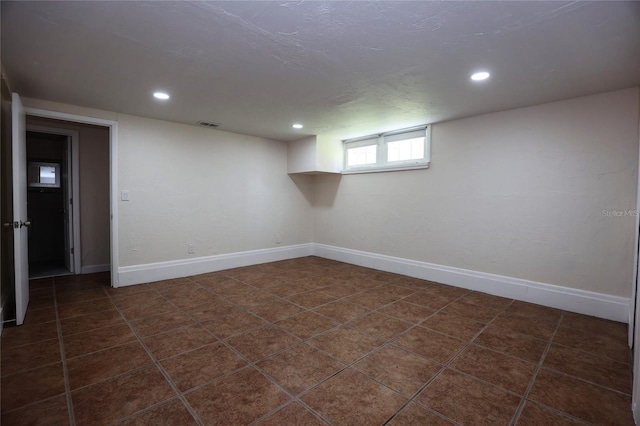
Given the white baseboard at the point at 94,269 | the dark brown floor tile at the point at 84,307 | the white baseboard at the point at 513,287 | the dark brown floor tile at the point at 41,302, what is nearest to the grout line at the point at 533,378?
the white baseboard at the point at 513,287

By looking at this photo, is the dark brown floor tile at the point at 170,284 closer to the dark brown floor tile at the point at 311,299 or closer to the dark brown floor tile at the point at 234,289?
the dark brown floor tile at the point at 234,289

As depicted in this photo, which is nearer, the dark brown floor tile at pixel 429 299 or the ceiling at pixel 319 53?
the ceiling at pixel 319 53

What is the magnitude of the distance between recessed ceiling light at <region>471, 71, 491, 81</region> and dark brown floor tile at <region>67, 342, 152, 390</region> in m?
3.56

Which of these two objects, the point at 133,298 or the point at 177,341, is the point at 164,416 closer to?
the point at 177,341

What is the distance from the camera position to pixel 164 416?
1596mm

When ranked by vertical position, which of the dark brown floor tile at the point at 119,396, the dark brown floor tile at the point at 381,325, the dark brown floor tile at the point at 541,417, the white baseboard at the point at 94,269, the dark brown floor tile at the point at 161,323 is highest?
the white baseboard at the point at 94,269

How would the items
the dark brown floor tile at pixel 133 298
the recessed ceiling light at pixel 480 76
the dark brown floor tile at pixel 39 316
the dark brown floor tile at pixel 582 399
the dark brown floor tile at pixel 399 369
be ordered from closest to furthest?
the dark brown floor tile at pixel 582 399
the dark brown floor tile at pixel 399 369
the recessed ceiling light at pixel 480 76
the dark brown floor tile at pixel 39 316
the dark brown floor tile at pixel 133 298

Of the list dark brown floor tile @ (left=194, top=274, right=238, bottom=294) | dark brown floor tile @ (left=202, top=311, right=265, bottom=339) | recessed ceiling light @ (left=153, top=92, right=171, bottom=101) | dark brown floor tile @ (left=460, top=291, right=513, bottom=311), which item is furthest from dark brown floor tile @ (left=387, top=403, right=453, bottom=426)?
recessed ceiling light @ (left=153, top=92, right=171, bottom=101)

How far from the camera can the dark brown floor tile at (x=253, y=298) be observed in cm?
335

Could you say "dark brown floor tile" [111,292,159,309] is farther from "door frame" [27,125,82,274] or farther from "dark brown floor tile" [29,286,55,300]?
"door frame" [27,125,82,274]

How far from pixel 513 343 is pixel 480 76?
236cm

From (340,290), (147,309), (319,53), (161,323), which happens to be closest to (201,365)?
(161,323)

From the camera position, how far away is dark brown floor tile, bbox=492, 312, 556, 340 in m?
2.65

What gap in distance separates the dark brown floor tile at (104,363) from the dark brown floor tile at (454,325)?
8.06 ft
